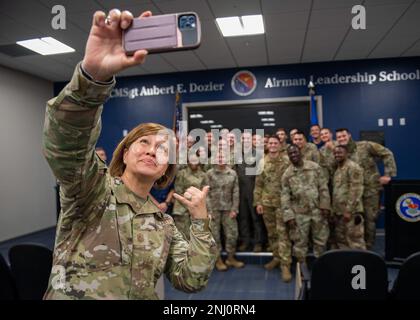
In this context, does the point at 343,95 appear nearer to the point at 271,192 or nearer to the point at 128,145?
the point at 271,192

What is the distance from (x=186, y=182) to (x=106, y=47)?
117 inches

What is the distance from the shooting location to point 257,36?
3984 millimetres

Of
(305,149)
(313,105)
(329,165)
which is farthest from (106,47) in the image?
(313,105)

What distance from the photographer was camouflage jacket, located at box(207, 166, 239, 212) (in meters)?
3.44

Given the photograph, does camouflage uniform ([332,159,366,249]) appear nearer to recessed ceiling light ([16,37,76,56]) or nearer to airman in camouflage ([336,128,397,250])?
airman in camouflage ([336,128,397,250])

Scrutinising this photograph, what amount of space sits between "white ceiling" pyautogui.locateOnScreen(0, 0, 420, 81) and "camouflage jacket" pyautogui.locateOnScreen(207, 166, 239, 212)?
1.72 meters

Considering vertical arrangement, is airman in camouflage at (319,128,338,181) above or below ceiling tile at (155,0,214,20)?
below

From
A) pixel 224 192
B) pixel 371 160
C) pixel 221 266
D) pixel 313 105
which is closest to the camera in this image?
pixel 221 266

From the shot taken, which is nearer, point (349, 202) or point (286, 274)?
point (286, 274)

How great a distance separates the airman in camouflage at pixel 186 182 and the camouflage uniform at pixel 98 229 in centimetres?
253

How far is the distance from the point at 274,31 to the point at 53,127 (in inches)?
150

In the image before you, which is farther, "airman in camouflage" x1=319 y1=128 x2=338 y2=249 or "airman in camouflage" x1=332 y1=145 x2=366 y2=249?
"airman in camouflage" x1=319 y1=128 x2=338 y2=249
